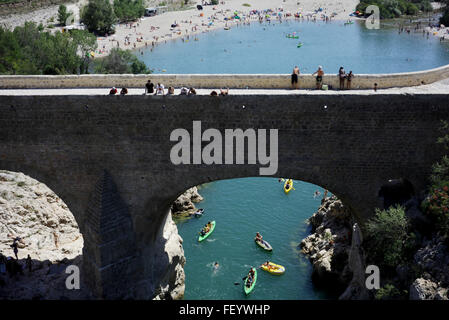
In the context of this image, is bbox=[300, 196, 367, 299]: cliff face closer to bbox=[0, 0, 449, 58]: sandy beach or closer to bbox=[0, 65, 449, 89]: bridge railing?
bbox=[0, 65, 449, 89]: bridge railing

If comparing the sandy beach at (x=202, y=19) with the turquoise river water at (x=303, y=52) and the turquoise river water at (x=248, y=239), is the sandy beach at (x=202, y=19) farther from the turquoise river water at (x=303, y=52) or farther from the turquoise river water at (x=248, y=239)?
the turquoise river water at (x=248, y=239)

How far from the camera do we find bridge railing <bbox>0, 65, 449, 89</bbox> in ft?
62.2

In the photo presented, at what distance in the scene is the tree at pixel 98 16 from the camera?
244 feet

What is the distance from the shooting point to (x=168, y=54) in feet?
243

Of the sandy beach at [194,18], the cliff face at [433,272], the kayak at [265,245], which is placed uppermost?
the sandy beach at [194,18]

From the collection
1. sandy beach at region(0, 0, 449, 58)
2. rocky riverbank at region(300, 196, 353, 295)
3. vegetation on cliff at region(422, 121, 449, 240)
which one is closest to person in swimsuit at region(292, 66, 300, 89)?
vegetation on cliff at region(422, 121, 449, 240)

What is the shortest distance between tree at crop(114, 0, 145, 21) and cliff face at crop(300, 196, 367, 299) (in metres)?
65.7

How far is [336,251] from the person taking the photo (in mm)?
23938

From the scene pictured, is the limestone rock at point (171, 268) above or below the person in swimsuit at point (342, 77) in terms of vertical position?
below

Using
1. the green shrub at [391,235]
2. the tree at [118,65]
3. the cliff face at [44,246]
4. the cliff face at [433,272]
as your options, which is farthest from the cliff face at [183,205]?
the tree at [118,65]

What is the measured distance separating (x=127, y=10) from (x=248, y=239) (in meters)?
66.4

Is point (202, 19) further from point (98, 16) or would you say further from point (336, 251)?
point (336, 251)

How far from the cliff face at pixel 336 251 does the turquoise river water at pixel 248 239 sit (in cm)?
66

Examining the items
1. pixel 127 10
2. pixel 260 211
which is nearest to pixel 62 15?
pixel 127 10
